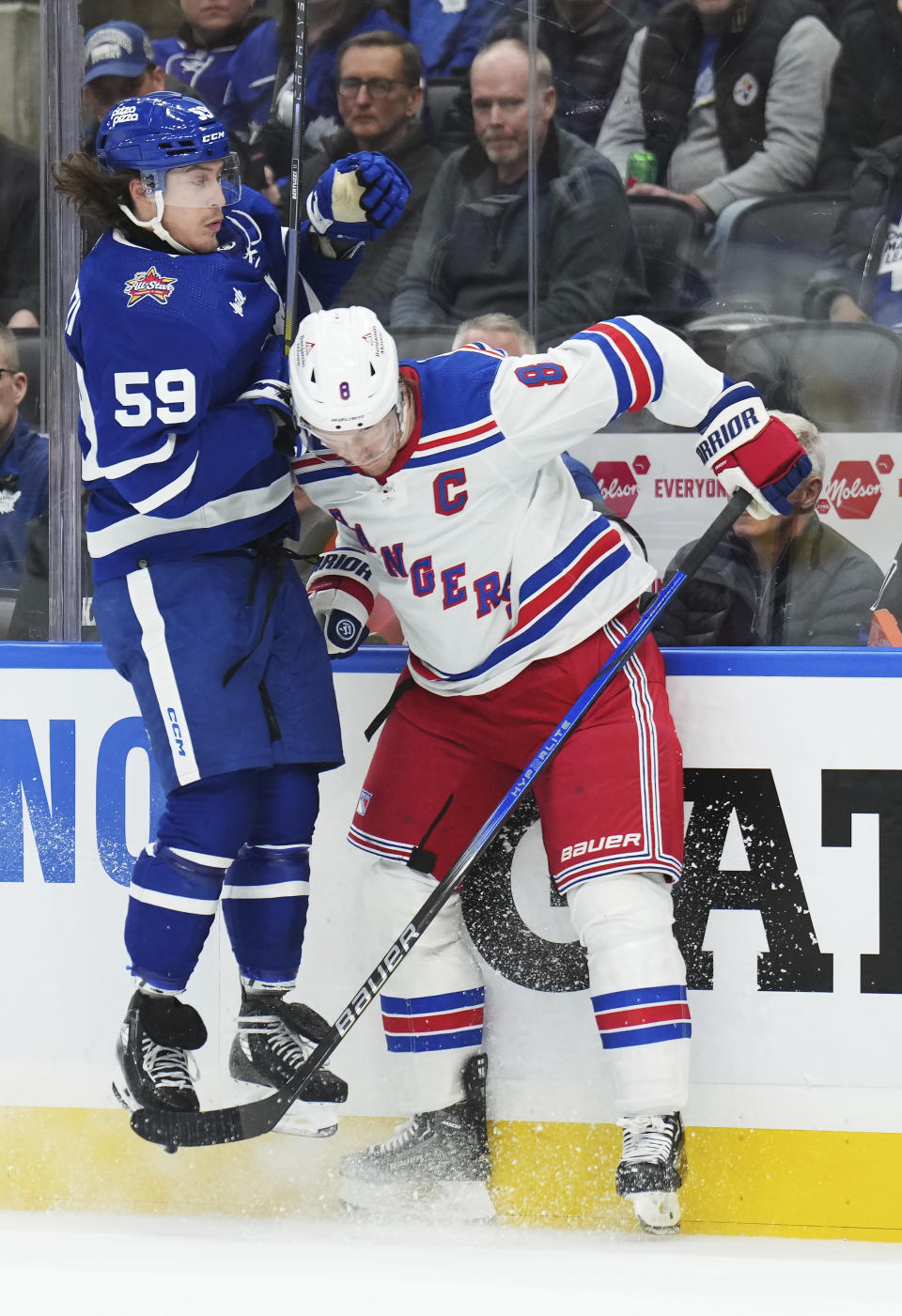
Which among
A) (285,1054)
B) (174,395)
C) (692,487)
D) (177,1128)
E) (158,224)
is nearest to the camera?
(174,395)

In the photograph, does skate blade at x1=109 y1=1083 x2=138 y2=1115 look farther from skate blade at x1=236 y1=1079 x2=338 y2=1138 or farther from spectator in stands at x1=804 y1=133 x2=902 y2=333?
spectator in stands at x1=804 y1=133 x2=902 y2=333

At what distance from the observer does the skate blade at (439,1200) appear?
2.26 meters

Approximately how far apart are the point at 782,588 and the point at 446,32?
1231 millimetres

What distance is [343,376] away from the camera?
1.88m

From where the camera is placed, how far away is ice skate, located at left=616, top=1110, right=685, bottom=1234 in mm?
1973

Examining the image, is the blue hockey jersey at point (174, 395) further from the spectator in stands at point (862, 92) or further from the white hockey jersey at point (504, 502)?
the spectator in stands at point (862, 92)

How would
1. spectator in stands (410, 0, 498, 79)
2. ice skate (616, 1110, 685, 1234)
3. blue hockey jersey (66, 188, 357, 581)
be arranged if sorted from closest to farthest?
blue hockey jersey (66, 188, 357, 581) < ice skate (616, 1110, 685, 1234) < spectator in stands (410, 0, 498, 79)

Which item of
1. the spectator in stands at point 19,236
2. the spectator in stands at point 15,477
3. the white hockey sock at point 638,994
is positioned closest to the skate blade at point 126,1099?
the white hockey sock at point 638,994

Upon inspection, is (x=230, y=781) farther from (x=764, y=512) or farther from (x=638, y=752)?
(x=764, y=512)

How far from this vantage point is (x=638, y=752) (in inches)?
81.1

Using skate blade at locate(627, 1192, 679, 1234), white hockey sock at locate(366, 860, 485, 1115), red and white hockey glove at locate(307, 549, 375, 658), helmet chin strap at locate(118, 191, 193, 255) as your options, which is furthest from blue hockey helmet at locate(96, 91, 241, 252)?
skate blade at locate(627, 1192, 679, 1234)

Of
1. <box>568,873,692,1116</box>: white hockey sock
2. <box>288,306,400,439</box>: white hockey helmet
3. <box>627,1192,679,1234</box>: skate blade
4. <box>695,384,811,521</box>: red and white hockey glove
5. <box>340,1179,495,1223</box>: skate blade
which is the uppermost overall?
<box>288,306,400,439</box>: white hockey helmet

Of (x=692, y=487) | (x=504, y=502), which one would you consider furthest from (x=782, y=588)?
(x=504, y=502)

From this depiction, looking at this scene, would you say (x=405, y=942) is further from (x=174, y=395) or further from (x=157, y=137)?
(x=157, y=137)
